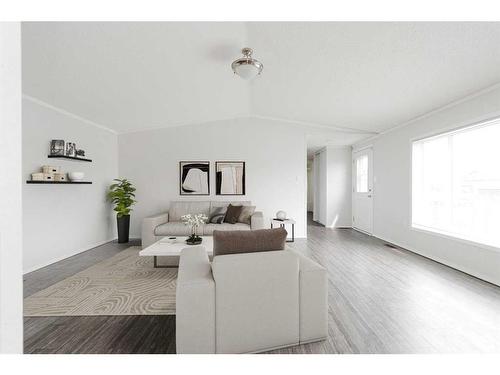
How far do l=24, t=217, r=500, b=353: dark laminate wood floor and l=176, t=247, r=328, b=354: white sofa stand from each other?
0.57 ft

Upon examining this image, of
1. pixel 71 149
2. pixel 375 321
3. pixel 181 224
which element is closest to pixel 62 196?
pixel 71 149

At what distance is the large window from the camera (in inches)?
112

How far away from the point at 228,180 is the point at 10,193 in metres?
4.36

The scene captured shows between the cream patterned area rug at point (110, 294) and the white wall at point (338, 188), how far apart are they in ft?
15.6

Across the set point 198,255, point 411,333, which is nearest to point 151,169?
point 198,255

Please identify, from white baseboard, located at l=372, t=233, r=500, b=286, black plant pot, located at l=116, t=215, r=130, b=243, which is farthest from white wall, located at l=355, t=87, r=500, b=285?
black plant pot, located at l=116, t=215, r=130, b=243

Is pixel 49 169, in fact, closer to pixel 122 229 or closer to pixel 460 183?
pixel 122 229

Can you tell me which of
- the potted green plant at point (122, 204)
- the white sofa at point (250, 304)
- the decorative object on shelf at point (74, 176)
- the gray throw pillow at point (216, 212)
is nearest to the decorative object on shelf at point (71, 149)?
the decorative object on shelf at point (74, 176)

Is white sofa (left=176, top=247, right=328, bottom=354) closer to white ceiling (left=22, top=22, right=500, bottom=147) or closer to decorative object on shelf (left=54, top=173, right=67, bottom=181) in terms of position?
white ceiling (left=22, top=22, right=500, bottom=147)

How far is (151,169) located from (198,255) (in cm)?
380

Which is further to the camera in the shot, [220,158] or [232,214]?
[220,158]

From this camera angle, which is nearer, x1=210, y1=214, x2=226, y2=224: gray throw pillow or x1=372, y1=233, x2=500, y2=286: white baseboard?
x1=372, y1=233, x2=500, y2=286: white baseboard

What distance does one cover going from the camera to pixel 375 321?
1894 millimetres

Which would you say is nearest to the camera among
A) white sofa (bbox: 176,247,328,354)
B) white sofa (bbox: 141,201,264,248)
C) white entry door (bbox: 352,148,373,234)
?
white sofa (bbox: 176,247,328,354)
